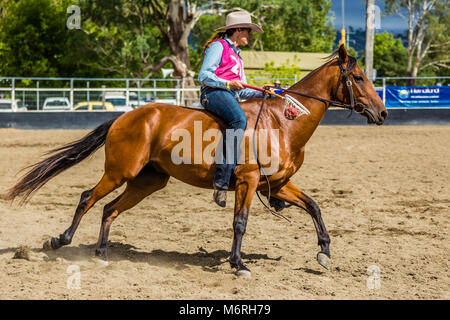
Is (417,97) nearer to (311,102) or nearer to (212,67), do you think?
(311,102)

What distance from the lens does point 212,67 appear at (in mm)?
5098

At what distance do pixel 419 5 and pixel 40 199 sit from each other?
163 ft

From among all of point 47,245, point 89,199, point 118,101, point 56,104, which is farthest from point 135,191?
point 118,101

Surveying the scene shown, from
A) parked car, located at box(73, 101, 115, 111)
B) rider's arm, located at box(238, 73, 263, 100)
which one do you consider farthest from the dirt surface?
parked car, located at box(73, 101, 115, 111)

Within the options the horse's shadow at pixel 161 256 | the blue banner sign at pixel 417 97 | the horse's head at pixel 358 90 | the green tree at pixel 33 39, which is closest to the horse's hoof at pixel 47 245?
the horse's shadow at pixel 161 256

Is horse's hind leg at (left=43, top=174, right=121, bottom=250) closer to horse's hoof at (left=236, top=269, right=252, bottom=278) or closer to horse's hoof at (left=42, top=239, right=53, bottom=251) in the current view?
horse's hoof at (left=42, top=239, right=53, bottom=251)

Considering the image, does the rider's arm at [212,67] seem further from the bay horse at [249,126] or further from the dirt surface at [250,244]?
the dirt surface at [250,244]

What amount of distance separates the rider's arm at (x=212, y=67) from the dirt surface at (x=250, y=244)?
174 centimetres

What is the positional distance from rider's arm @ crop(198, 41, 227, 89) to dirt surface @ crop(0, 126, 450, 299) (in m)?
1.74

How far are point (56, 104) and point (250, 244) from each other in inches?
663

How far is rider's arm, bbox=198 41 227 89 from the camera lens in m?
5.07

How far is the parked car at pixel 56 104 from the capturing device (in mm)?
21078

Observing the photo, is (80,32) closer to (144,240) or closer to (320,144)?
→ (320,144)
